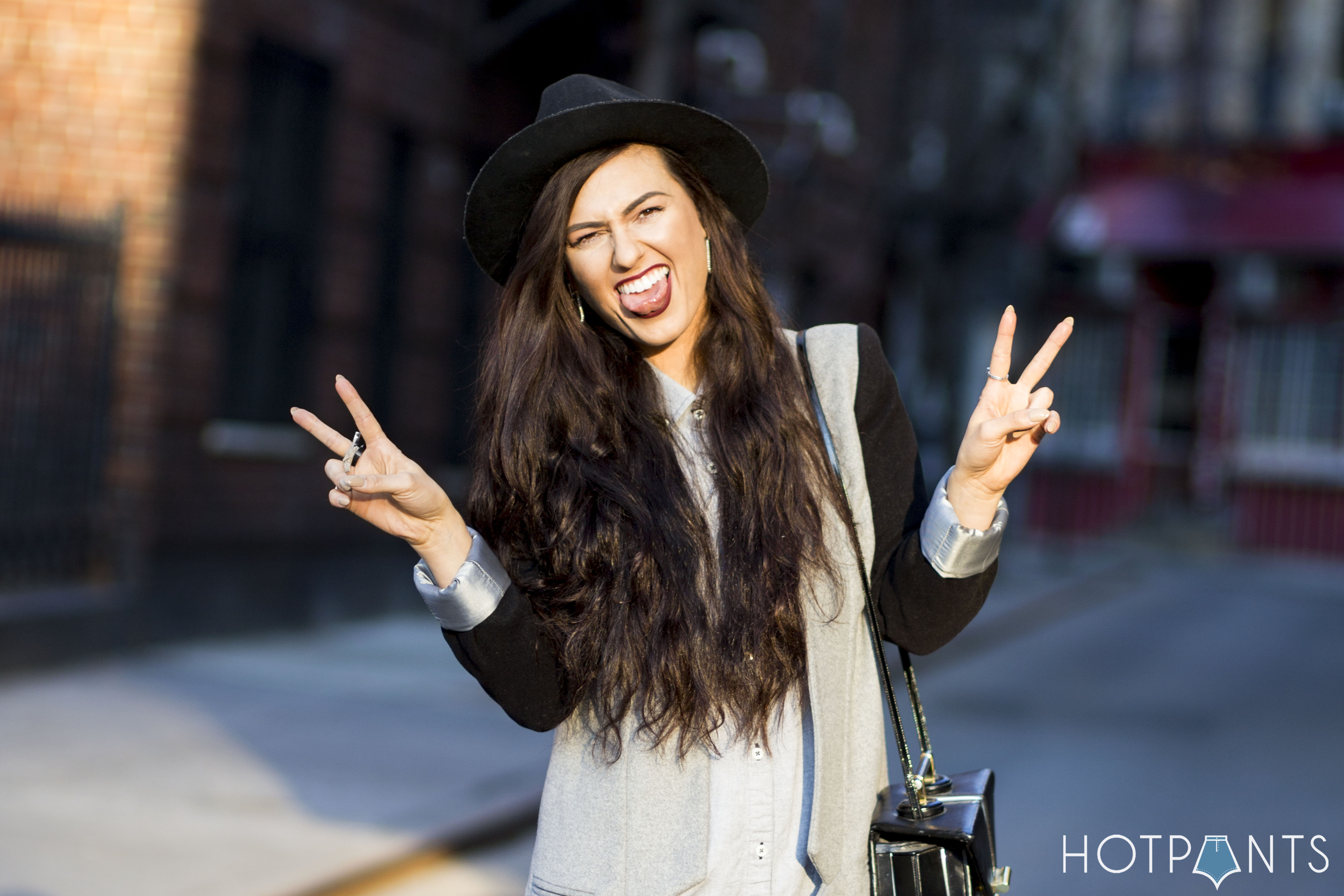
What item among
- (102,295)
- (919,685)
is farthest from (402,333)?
(919,685)

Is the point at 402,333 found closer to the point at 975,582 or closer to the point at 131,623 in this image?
the point at 131,623

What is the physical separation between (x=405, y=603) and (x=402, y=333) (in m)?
2.11

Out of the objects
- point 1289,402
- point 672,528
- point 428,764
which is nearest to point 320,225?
point 428,764

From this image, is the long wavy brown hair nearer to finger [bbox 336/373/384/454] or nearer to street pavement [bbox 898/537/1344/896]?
finger [bbox 336/373/384/454]

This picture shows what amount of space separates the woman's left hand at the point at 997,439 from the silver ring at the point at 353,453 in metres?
0.81

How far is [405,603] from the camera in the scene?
1148 cm

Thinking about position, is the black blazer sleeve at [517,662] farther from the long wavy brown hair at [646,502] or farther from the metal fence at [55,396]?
the metal fence at [55,396]

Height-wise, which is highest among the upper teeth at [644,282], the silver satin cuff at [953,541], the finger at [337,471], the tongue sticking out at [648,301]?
the upper teeth at [644,282]

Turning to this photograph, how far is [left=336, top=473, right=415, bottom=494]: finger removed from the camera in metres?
1.89

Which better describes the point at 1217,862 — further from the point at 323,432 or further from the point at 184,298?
the point at 184,298

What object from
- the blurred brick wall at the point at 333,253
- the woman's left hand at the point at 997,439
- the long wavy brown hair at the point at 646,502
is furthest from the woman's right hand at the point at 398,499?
the blurred brick wall at the point at 333,253

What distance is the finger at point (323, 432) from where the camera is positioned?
204 cm

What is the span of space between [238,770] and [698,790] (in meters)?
4.66

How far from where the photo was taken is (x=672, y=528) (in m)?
2.04
